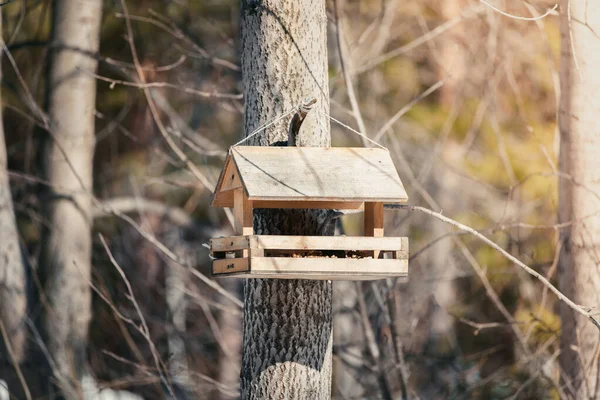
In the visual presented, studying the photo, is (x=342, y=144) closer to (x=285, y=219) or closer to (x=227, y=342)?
(x=227, y=342)

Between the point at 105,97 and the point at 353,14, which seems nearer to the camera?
the point at 105,97

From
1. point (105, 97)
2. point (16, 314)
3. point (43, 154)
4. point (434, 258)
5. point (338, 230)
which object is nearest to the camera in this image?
point (338, 230)

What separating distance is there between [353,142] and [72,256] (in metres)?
4.75

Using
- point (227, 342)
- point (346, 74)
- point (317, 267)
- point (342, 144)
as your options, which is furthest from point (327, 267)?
point (227, 342)

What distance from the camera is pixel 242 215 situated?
3.12 metres

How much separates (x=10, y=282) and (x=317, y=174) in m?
4.39

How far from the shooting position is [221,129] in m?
11.9

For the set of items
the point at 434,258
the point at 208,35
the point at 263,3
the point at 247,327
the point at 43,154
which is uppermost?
the point at 208,35

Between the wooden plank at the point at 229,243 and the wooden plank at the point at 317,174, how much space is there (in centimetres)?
16

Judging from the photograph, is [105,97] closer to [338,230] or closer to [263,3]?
[338,230]

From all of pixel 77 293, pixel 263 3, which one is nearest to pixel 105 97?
pixel 77 293

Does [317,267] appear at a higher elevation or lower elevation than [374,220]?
lower

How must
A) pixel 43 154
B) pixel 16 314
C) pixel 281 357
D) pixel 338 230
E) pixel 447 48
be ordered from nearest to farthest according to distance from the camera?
pixel 281 357 → pixel 338 230 → pixel 16 314 → pixel 43 154 → pixel 447 48

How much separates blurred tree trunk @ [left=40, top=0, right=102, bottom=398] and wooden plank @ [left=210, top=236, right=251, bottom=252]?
4.05 metres
